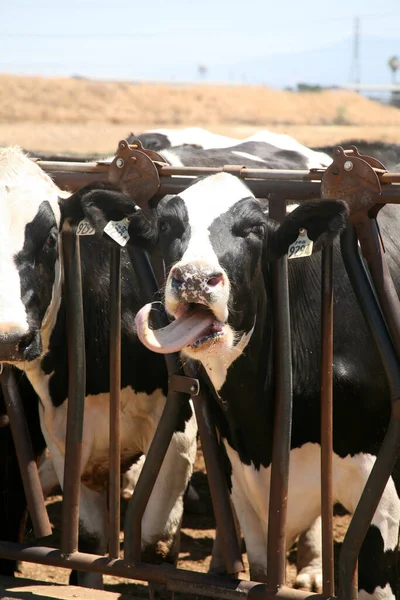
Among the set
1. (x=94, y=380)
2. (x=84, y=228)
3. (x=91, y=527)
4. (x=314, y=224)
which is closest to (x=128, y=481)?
(x=91, y=527)

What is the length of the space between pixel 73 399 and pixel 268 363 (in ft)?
2.70

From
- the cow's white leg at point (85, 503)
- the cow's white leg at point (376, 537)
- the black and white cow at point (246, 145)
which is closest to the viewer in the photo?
the cow's white leg at point (376, 537)

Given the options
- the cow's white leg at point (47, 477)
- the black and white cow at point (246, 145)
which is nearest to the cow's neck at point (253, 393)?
the cow's white leg at point (47, 477)

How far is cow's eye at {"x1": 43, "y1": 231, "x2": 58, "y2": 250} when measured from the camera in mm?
4000

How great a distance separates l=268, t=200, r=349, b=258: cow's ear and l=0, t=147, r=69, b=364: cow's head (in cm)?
105

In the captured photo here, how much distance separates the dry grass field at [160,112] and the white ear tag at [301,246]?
91.3 feet

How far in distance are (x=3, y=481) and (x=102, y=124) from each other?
1489 inches

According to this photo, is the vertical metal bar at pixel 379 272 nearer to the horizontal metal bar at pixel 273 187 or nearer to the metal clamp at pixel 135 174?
the horizontal metal bar at pixel 273 187

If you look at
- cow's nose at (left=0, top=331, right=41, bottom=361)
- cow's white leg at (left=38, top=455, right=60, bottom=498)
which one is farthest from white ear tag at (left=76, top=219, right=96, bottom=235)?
cow's white leg at (left=38, top=455, right=60, bottom=498)

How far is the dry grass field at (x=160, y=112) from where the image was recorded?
35.7 metres

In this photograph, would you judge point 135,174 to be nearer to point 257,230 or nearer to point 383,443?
point 257,230

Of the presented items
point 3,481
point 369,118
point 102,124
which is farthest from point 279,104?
point 3,481

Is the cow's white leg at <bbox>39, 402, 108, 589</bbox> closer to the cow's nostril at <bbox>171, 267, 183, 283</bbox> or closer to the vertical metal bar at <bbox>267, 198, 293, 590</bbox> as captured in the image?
the vertical metal bar at <bbox>267, 198, 293, 590</bbox>

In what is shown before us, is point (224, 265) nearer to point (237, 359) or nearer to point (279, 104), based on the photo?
point (237, 359)
